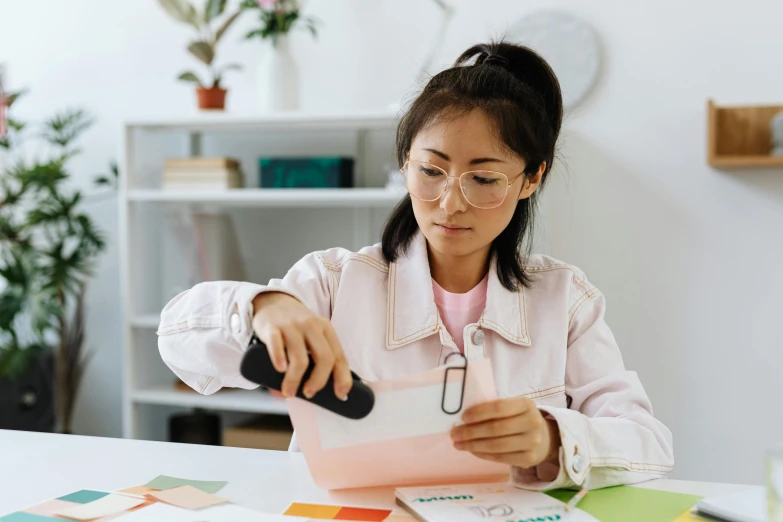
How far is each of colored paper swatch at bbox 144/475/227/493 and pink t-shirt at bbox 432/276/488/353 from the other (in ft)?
1.56

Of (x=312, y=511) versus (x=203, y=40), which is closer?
(x=312, y=511)

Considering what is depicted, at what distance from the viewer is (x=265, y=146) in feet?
9.40

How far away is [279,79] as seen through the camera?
255 centimetres

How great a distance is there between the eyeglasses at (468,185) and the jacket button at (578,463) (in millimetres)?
418

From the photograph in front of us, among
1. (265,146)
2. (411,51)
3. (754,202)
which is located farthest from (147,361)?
(754,202)

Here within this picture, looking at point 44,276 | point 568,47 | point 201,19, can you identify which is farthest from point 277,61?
point 44,276

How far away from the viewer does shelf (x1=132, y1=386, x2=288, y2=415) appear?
2477 millimetres

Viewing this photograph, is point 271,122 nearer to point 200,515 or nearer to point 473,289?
point 473,289

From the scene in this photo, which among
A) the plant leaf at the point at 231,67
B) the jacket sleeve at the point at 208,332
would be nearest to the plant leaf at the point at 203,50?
the plant leaf at the point at 231,67

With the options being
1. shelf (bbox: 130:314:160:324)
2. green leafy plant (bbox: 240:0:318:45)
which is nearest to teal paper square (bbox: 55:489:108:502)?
shelf (bbox: 130:314:160:324)

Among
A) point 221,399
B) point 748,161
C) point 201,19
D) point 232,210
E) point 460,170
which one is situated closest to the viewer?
point 460,170

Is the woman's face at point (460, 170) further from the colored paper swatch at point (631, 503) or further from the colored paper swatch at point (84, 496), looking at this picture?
the colored paper swatch at point (84, 496)

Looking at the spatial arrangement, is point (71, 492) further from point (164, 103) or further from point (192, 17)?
point (164, 103)

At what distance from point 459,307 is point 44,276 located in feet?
6.07
